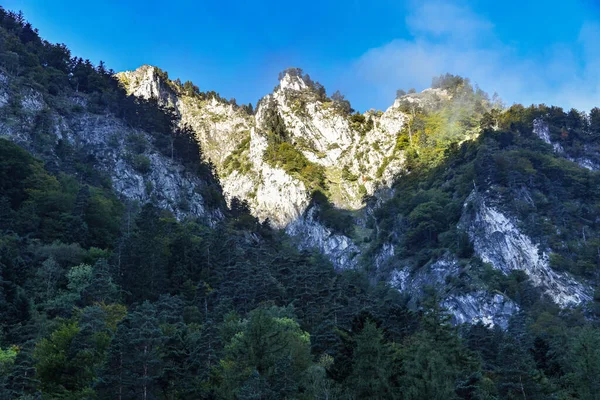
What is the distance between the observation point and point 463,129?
130375 millimetres

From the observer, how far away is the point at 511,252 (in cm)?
8175

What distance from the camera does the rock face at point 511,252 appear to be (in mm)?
74312

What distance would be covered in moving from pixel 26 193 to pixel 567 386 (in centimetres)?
6080

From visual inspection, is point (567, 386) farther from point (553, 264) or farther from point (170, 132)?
point (170, 132)

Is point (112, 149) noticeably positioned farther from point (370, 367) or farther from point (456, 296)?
point (370, 367)

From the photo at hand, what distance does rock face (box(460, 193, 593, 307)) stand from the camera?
244 ft

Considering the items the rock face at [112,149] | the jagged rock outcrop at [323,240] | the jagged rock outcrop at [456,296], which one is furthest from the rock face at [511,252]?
the rock face at [112,149]

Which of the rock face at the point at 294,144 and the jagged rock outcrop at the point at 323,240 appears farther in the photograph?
the rock face at the point at 294,144

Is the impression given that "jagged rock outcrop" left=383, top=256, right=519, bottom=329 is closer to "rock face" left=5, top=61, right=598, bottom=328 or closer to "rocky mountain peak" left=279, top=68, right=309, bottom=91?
"rock face" left=5, top=61, right=598, bottom=328

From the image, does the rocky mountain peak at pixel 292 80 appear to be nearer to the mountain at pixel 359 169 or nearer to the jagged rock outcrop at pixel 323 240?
the mountain at pixel 359 169

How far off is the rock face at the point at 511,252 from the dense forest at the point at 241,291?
2.12 m

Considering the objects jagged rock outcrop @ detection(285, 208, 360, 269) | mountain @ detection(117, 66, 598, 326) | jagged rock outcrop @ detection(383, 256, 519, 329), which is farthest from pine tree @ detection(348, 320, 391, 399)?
jagged rock outcrop @ detection(285, 208, 360, 269)

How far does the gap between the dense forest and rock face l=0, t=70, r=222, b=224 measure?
7.17 ft

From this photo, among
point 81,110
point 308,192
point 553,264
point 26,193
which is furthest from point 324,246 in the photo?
point 26,193
